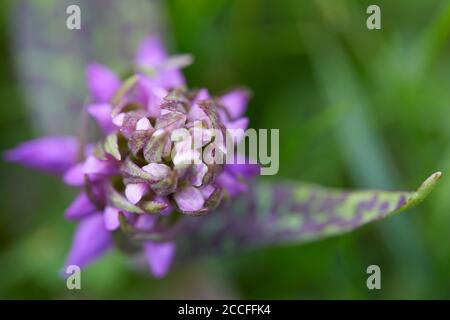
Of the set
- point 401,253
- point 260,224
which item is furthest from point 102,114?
point 401,253

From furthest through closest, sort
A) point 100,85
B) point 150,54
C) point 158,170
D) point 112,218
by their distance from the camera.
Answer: point 150,54 → point 100,85 → point 112,218 → point 158,170

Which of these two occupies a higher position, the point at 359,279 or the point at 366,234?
the point at 366,234

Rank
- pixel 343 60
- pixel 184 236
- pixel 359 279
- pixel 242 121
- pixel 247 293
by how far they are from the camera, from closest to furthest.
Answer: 1. pixel 242 121
2. pixel 184 236
3. pixel 359 279
4. pixel 247 293
5. pixel 343 60

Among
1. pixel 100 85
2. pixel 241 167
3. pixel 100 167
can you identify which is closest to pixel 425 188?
pixel 241 167

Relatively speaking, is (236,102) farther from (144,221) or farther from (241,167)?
(144,221)

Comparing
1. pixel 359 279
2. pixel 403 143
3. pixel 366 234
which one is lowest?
pixel 359 279

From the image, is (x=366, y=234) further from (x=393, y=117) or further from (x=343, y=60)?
(x=343, y=60)

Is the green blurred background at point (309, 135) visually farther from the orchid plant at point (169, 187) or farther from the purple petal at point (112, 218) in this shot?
the purple petal at point (112, 218)

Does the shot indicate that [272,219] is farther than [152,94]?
Yes
